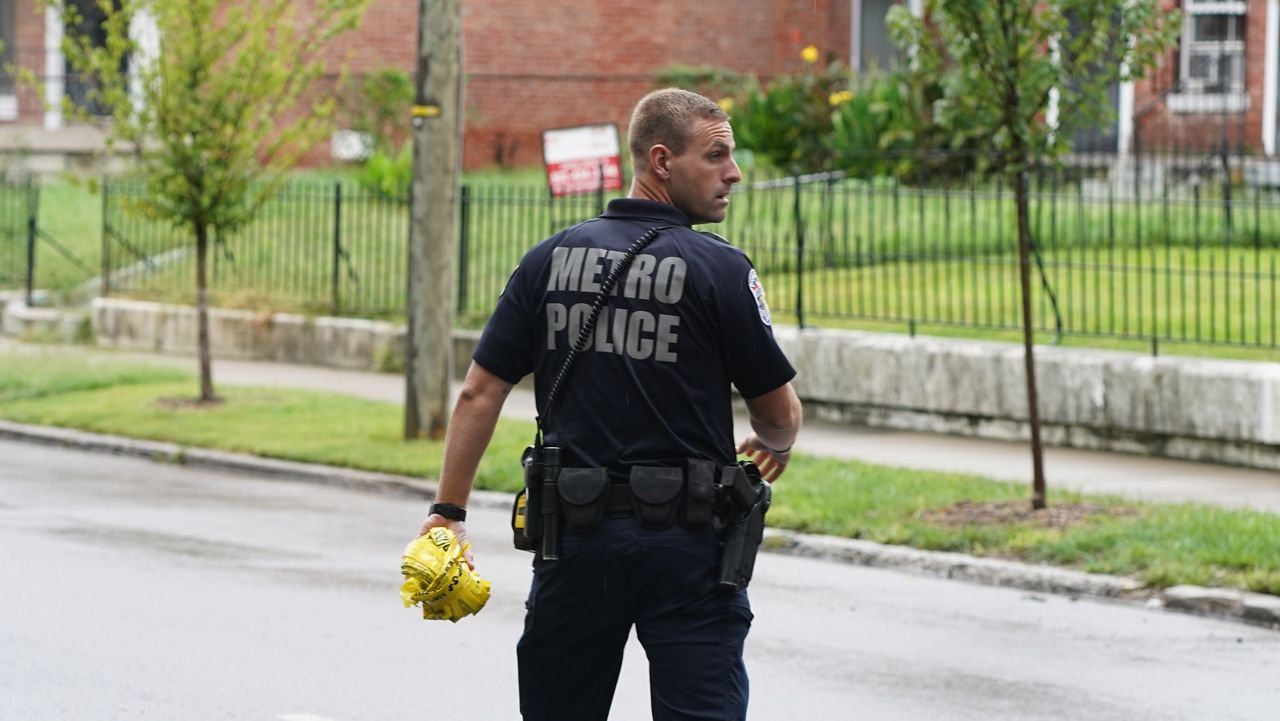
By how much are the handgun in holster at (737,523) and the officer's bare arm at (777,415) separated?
16 cm

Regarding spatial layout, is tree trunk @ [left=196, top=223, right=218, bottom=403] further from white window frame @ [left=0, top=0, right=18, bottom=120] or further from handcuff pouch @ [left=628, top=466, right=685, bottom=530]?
white window frame @ [left=0, top=0, right=18, bottom=120]

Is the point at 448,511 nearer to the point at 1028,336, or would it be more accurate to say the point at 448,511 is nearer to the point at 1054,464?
the point at 1028,336

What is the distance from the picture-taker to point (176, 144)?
14.4 metres

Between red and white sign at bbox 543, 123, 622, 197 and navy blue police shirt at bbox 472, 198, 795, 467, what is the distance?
12568mm

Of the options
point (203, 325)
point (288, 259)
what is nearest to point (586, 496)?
point (203, 325)

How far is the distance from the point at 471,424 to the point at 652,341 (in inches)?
20.0

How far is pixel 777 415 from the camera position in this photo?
444cm

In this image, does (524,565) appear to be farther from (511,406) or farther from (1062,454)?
(511,406)

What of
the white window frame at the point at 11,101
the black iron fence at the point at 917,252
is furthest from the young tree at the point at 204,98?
the white window frame at the point at 11,101

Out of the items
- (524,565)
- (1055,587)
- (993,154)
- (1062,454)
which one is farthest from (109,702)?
(1062,454)

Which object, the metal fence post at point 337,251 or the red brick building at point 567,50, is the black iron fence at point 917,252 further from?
the red brick building at point 567,50

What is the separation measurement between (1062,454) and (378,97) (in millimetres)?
14692

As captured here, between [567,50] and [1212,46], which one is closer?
[1212,46]

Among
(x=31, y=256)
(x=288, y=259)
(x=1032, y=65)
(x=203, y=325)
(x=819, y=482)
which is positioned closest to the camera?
(x=1032, y=65)
